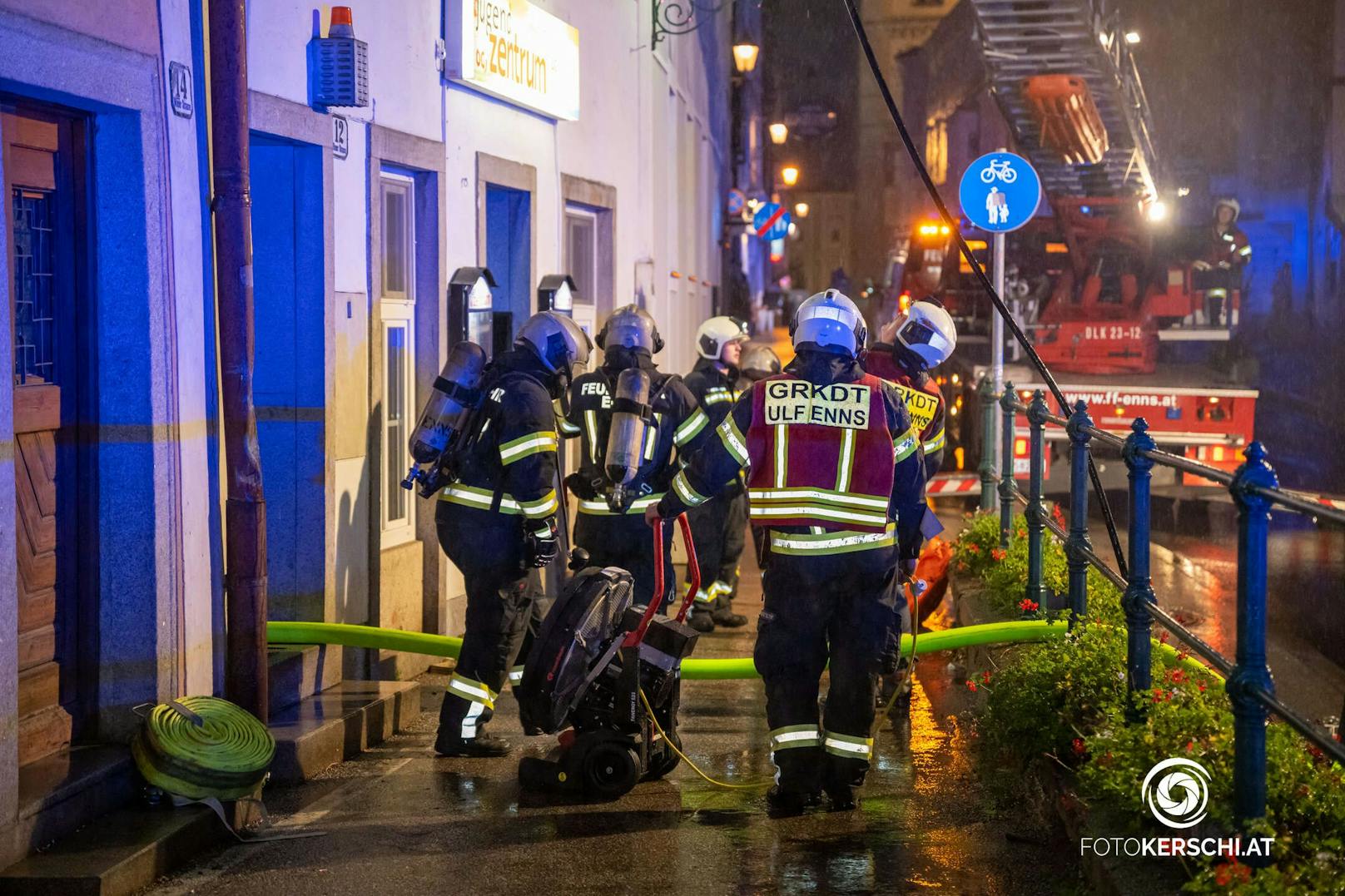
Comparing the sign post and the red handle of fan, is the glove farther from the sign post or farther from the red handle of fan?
the sign post

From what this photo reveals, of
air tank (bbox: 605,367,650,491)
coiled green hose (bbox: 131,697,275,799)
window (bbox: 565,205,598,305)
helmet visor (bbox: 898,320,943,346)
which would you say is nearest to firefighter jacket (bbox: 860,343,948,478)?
helmet visor (bbox: 898,320,943,346)

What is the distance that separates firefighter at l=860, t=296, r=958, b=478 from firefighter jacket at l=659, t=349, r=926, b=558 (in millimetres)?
1385

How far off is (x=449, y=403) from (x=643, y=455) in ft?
3.62

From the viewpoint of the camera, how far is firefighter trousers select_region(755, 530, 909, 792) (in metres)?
5.73

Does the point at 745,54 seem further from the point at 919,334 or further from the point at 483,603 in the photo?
the point at 483,603

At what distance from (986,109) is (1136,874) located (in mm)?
18588

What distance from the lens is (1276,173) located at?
116 ft

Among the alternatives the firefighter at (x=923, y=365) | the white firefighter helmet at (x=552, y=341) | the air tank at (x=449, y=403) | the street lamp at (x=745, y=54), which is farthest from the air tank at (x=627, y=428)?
the street lamp at (x=745, y=54)

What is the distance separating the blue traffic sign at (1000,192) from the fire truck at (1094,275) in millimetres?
4882

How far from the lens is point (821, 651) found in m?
5.90

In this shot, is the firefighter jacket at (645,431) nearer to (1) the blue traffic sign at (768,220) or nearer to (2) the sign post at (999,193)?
(2) the sign post at (999,193)

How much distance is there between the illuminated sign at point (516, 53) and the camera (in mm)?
9039

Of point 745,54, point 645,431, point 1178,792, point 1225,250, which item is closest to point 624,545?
point 645,431

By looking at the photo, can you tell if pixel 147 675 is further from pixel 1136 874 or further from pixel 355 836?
pixel 1136 874
